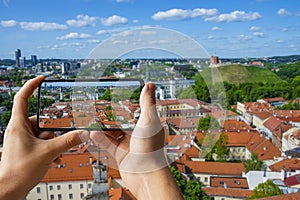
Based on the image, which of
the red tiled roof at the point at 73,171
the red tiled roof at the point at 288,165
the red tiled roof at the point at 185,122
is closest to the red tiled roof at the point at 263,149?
the red tiled roof at the point at 288,165

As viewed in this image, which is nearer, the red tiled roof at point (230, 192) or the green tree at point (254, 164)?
the red tiled roof at point (230, 192)

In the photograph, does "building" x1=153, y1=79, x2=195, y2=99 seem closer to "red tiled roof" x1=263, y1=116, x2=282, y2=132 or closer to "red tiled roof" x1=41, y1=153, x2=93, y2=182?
"red tiled roof" x1=41, y1=153, x2=93, y2=182

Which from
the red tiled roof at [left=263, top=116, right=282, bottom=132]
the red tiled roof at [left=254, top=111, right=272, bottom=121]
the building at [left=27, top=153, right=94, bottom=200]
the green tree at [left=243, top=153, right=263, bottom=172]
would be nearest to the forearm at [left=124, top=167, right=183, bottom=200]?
the building at [left=27, top=153, right=94, bottom=200]

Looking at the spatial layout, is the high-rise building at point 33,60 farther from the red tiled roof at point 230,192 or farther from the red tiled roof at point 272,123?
the red tiled roof at point 272,123

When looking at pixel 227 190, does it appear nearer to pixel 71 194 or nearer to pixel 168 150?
pixel 71 194

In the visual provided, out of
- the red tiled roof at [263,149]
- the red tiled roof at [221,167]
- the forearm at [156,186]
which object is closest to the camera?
the forearm at [156,186]
